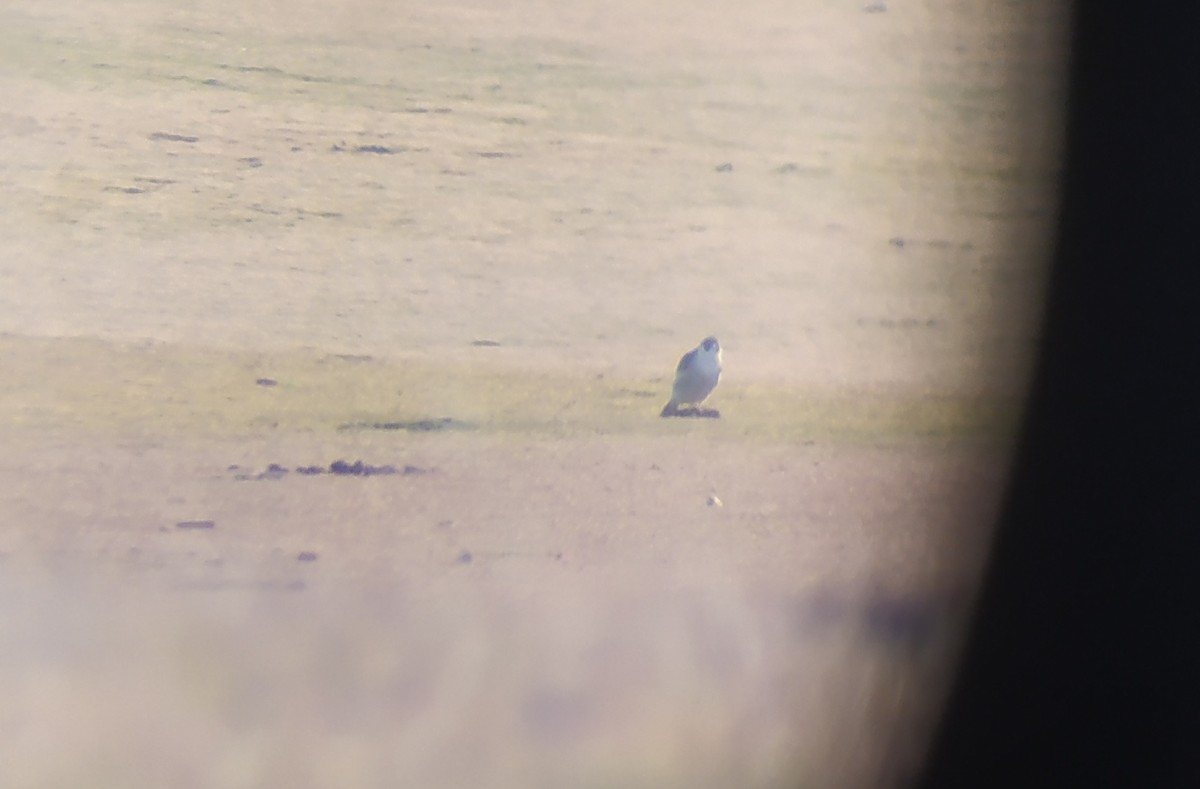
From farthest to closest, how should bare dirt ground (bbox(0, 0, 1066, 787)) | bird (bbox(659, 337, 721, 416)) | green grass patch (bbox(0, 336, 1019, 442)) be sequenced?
bird (bbox(659, 337, 721, 416)) → green grass patch (bbox(0, 336, 1019, 442)) → bare dirt ground (bbox(0, 0, 1066, 787))

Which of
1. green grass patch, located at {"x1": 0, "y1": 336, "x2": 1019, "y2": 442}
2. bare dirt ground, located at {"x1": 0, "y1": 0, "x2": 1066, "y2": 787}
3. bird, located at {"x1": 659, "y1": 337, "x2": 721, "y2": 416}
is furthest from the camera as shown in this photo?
bird, located at {"x1": 659, "y1": 337, "x2": 721, "y2": 416}

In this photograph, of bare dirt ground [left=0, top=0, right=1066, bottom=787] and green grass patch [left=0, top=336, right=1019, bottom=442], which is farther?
green grass patch [left=0, top=336, right=1019, bottom=442]

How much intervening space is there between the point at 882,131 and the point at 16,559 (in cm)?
236

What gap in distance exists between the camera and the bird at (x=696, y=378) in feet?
6.91

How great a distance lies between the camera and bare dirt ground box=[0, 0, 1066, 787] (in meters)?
1.56

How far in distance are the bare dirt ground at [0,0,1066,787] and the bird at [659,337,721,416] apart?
0.18 ft

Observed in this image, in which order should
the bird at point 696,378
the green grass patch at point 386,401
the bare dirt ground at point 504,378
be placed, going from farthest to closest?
the bird at point 696,378
the green grass patch at point 386,401
the bare dirt ground at point 504,378

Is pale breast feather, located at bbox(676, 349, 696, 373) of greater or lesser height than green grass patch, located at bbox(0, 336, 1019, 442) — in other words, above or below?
above

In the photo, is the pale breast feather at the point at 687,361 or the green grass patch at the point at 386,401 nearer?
the green grass patch at the point at 386,401

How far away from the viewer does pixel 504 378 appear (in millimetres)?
2172

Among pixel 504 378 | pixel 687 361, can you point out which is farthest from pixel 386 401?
pixel 687 361

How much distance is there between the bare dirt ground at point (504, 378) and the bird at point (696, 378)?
0.18 ft

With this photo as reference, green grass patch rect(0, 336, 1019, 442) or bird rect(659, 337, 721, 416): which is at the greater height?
bird rect(659, 337, 721, 416)

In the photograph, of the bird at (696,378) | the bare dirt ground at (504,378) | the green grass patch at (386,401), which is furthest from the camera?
the bird at (696,378)
